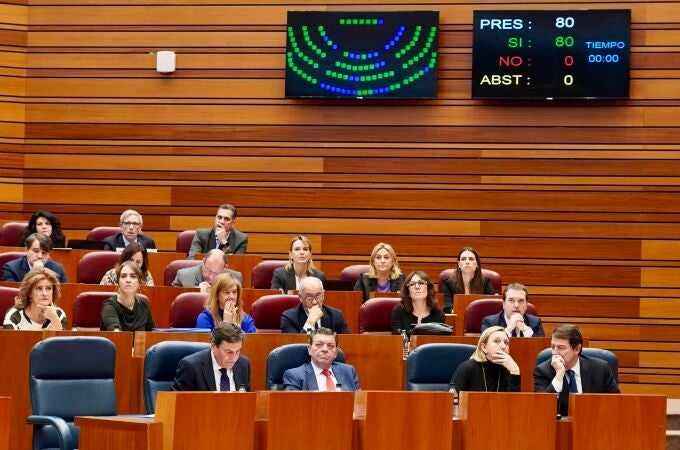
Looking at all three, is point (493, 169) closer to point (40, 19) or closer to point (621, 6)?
point (621, 6)

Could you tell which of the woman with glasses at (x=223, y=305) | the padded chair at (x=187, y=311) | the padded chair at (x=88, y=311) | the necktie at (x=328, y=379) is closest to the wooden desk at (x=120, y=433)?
the necktie at (x=328, y=379)

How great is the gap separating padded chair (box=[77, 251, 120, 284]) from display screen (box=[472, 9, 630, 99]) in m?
2.90

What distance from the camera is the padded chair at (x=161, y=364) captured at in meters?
5.57

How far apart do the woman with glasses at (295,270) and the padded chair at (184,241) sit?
1248 mm

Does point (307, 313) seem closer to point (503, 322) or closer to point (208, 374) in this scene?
point (503, 322)

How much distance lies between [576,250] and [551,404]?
13.0 ft

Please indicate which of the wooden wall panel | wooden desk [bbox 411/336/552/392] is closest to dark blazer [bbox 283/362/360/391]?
wooden desk [bbox 411/336/552/392]

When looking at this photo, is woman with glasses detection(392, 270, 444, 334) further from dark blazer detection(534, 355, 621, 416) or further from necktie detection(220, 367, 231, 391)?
necktie detection(220, 367, 231, 391)

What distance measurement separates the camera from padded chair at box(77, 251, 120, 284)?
26.9 ft

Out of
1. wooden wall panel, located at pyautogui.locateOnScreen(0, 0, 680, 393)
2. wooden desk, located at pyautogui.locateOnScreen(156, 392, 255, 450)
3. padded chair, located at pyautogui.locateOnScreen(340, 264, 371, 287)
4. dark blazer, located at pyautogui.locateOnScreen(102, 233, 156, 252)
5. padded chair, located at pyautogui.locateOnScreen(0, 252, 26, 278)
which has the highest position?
wooden wall panel, located at pyautogui.locateOnScreen(0, 0, 680, 393)

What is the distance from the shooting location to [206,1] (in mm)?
9664

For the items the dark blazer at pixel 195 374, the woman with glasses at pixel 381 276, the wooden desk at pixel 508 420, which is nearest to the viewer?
the wooden desk at pixel 508 420

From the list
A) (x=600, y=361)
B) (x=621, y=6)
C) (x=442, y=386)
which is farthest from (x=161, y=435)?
(x=621, y=6)

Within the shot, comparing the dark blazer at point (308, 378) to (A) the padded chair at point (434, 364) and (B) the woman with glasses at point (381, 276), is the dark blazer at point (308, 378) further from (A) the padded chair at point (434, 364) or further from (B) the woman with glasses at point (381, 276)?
(B) the woman with glasses at point (381, 276)
